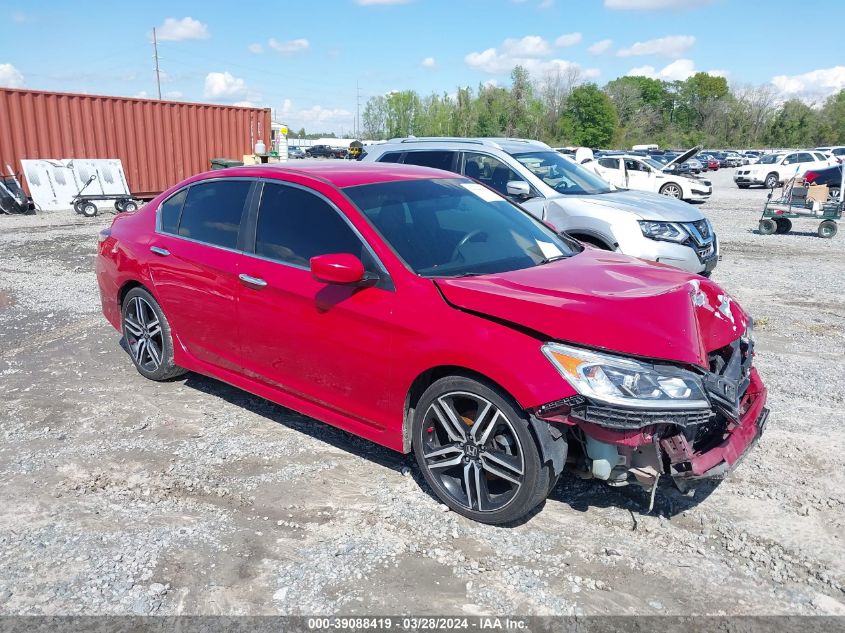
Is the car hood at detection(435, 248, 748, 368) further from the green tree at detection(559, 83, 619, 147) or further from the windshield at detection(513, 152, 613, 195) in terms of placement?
the green tree at detection(559, 83, 619, 147)

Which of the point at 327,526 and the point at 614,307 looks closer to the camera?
the point at 614,307

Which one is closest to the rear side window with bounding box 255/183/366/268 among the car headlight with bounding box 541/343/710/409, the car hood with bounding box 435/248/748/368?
the car hood with bounding box 435/248/748/368

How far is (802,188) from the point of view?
15562mm

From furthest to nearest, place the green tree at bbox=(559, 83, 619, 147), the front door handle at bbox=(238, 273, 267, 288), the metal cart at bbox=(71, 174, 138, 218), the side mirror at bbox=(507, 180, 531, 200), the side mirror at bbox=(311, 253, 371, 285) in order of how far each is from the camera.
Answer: the green tree at bbox=(559, 83, 619, 147), the metal cart at bbox=(71, 174, 138, 218), the side mirror at bbox=(507, 180, 531, 200), the front door handle at bbox=(238, 273, 267, 288), the side mirror at bbox=(311, 253, 371, 285)

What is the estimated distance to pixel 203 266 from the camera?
4.65 meters

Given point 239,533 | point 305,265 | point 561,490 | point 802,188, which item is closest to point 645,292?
point 561,490

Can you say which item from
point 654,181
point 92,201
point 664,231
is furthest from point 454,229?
point 654,181

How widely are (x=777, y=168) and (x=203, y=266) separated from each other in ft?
110

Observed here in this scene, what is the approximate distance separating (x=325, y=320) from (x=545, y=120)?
90171 mm

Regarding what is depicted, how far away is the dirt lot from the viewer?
9.75 feet

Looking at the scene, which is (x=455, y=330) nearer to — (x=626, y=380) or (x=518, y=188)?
(x=626, y=380)

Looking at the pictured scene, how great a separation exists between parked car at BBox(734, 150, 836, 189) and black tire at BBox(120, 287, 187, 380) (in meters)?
32.1

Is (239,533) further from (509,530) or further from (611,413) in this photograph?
(611,413)

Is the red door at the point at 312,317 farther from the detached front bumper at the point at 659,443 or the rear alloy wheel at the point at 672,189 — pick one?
the rear alloy wheel at the point at 672,189
